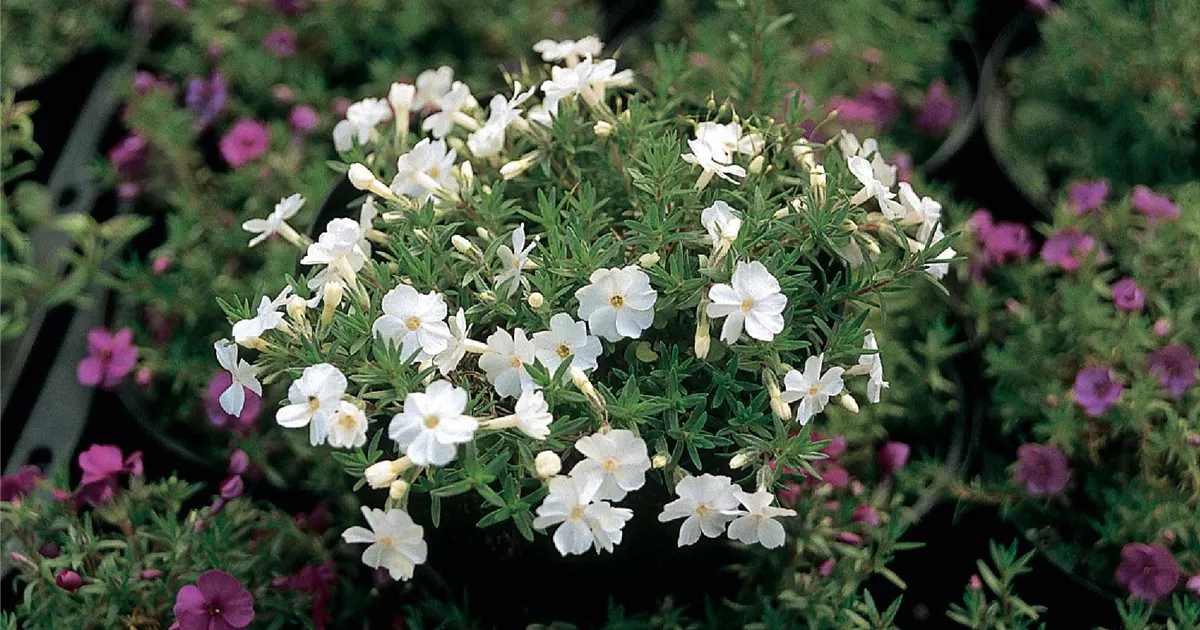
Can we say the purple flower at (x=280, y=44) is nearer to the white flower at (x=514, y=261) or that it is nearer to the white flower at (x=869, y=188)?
the white flower at (x=514, y=261)

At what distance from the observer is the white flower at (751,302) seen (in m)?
1.00

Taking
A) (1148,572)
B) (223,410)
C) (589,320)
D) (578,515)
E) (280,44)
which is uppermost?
(589,320)

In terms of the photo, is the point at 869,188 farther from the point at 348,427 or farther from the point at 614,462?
the point at 348,427

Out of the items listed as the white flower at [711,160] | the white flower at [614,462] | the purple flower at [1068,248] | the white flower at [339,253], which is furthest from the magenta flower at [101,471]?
the purple flower at [1068,248]

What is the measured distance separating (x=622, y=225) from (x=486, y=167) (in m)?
0.17

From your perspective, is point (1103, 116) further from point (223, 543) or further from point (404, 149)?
point (223, 543)

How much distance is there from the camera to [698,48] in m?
2.00

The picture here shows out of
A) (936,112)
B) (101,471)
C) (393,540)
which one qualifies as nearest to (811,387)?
(393,540)

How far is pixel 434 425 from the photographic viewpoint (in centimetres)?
95

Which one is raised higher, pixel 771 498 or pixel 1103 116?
pixel 771 498

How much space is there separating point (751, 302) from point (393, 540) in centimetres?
39

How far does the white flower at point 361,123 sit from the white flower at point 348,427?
1.32 ft

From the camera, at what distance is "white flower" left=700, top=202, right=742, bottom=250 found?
1043 mm

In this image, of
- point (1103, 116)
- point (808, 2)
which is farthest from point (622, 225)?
point (1103, 116)
